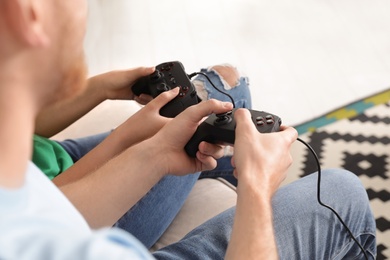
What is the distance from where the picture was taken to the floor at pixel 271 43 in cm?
185

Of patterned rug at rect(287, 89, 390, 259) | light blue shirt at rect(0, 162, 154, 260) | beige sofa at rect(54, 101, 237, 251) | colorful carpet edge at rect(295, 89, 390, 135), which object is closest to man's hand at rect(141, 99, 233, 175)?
beige sofa at rect(54, 101, 237, 251)

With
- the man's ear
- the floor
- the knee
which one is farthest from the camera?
the floor

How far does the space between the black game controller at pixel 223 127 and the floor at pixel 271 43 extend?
2.89 ft

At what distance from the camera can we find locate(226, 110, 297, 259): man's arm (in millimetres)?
694

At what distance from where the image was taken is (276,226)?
0.85m

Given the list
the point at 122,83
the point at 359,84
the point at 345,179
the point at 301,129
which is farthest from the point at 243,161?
the point at 359,84

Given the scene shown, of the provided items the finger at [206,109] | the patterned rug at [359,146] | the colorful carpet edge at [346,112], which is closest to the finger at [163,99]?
the finger at [206,109]

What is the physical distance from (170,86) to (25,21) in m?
0.58

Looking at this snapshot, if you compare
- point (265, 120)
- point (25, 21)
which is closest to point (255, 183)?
point (265, 120)

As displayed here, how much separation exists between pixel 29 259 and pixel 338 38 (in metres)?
1.85

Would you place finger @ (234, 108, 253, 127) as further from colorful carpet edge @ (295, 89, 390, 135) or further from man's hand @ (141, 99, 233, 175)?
colorful carpet edge @ (295, 89, 390, 135)

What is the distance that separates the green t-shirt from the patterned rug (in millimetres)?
682

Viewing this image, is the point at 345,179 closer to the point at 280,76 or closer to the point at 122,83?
the point at 122,83

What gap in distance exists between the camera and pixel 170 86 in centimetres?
103
